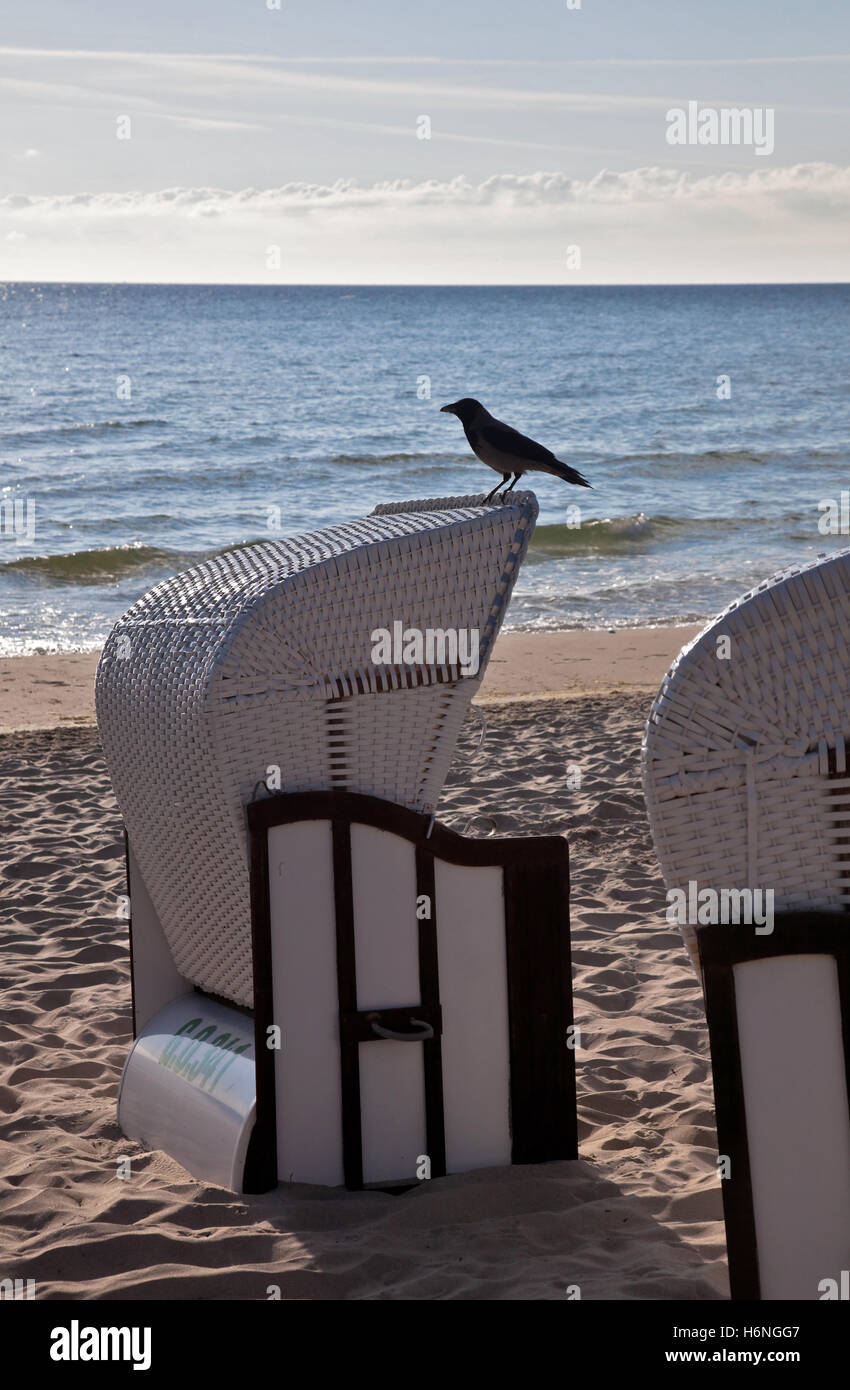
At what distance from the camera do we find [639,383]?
1533 inches

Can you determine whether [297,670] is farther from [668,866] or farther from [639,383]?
[639,383]

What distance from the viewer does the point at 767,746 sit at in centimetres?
196

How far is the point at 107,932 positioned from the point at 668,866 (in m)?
3.06

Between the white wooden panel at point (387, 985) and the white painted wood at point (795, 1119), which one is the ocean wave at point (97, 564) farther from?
the white painted wood at point (795, 1119)

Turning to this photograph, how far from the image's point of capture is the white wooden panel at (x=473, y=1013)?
285cm

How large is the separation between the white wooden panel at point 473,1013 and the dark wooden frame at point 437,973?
0.07 feet

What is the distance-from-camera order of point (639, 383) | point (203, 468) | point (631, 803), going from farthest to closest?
1. point (639, 383)
2. point (203, 468)
3. point (631, 803)

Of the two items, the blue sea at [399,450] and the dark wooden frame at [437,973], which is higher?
the blue sea at [399,450]

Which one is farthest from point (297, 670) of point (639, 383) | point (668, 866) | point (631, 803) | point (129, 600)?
point (639, 383)

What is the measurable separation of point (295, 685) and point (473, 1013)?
2.76ft

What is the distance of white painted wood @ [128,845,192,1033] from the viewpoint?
10.9ft
